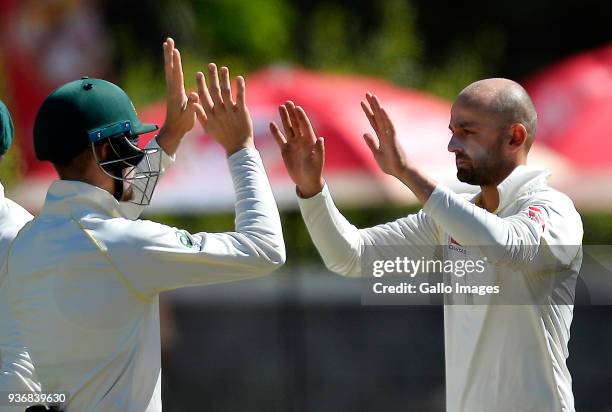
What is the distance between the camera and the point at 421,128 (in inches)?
223

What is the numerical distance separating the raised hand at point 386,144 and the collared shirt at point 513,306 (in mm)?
117

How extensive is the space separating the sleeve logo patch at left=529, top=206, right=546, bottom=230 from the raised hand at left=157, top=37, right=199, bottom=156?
0.97 metres

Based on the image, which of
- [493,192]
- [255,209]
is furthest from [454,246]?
[255,209]

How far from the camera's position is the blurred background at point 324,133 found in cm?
566

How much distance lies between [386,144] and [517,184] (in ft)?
1.45

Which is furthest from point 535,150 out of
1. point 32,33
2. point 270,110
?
point 32,33

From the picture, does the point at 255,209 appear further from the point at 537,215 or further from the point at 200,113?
the point at 537,215

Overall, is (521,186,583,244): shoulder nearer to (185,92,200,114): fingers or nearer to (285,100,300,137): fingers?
(285,100,300,137): fingers

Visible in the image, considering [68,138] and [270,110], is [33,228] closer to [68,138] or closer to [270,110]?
[68,138]

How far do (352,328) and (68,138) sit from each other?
5806 millimetres

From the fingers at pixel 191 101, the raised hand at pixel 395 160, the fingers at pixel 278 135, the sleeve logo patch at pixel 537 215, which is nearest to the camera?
the raised hand at pixel 395 160

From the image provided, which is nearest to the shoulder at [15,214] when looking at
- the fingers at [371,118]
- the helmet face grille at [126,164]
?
the helmet face grille at [126,164]

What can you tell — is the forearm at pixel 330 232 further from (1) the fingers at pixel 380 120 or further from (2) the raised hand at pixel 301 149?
(1) the fingers at pixel 380 120

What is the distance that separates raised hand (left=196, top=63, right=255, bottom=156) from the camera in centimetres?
292
